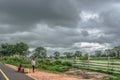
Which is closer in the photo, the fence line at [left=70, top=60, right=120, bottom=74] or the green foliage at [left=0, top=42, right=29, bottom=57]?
the fence line at [left=70, top=60, right=120, bottom=74]

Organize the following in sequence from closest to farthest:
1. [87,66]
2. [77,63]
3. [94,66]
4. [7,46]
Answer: [94,66] → [87,66] → [77,63] → [7,46]

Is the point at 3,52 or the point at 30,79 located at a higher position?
the point at 3,52

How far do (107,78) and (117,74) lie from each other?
9.42ft

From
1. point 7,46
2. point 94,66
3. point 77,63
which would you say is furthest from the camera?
point 7,46

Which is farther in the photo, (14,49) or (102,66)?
(14,49)

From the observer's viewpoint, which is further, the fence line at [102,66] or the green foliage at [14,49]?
the green foliage at [14,49]

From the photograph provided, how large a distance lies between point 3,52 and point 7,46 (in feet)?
15.9

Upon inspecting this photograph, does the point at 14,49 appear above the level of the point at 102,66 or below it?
above

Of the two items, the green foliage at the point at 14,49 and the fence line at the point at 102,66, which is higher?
the green foliage at the point at 14,49

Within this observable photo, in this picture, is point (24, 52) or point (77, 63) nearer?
point (77, 63)

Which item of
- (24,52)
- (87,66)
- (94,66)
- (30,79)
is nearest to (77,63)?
(87,66)

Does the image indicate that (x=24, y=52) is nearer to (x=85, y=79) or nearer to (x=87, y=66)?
(x=87, y=66)

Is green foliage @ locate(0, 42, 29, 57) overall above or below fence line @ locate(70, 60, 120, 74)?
above

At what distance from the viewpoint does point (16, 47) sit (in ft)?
546
